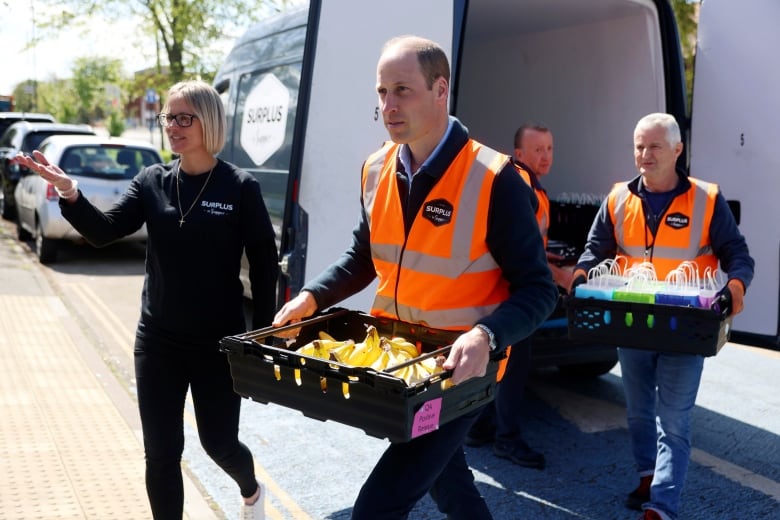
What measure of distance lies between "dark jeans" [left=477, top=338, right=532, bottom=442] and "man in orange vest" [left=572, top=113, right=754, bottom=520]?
2.25 feet

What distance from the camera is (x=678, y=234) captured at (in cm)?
380

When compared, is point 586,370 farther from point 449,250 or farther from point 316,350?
point 316,350

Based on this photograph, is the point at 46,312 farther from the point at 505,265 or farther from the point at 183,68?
the point at 183,68

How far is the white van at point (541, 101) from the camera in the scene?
4.49 metres

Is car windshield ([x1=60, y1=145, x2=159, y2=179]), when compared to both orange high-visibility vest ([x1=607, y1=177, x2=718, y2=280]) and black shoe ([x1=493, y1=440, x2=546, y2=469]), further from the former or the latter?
orange high-visibility vest ([x1=607, y1=177, x2=718, y2=280])

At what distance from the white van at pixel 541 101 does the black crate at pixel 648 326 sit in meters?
1.28

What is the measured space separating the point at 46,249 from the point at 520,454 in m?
8.26

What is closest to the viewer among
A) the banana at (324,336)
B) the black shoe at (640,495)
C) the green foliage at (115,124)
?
the banana at (324,336)

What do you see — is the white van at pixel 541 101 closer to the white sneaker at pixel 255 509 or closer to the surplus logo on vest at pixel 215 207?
the white sneaker at pixel 255 509

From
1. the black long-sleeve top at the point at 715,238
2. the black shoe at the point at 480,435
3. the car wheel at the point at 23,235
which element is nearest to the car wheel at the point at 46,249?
the car wheel at the point at 23,235

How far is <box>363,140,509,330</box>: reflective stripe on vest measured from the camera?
240 cm

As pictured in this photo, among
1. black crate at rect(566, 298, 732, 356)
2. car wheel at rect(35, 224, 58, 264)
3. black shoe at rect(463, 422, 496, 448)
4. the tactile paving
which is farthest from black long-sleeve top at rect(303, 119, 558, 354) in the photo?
car wheel at rect(35, 224, 58, 264)

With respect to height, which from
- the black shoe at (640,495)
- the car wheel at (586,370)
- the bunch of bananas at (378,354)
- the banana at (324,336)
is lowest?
the black shoe at (640,495)

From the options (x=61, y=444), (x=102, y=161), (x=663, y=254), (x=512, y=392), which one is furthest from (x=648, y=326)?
(x=102, y=161)
